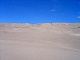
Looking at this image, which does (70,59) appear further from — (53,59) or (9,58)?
(9,58)

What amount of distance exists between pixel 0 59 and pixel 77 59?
5769mm

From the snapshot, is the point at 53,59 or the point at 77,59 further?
the point at 77,59

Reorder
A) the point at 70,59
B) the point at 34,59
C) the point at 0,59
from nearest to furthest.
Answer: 1. the point at 0,59
2. the point at 34,59
3. the point at 70,59

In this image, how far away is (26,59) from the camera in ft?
36.7

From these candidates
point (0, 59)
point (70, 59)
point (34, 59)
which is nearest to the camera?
point (0, 59)

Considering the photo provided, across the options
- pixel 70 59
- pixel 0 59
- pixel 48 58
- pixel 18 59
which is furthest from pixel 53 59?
pixel 0 59

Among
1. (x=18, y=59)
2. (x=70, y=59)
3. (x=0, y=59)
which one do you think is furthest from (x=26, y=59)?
(x=70, y=59)

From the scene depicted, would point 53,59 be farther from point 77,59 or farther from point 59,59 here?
point 77,59

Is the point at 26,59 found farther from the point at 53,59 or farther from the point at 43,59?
the point at 53,59

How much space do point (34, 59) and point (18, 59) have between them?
44.9 inches

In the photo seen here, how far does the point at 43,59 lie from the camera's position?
11.6 metres

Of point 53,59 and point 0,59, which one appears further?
point 53,59

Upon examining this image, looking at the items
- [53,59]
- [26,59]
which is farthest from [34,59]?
[53,59]

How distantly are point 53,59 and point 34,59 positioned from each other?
1.39 meters
